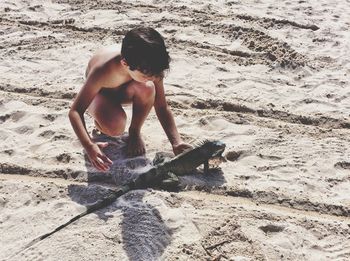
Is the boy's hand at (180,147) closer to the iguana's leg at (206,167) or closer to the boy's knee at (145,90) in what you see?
the iguana's leg at (206,167)

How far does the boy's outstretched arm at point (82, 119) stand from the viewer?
2.88m

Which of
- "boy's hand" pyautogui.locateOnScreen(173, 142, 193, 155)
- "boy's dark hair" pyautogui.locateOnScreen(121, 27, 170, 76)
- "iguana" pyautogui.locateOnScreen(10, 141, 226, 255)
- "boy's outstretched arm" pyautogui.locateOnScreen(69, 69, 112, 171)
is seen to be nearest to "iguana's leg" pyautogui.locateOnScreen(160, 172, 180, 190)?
"iguana" pyautogui.locateOnScreen(10, 141, 226, 255)

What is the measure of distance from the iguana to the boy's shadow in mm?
47

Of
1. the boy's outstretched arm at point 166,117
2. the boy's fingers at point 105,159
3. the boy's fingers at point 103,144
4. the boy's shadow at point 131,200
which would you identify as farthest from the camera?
the boy's fingers at point 103,144

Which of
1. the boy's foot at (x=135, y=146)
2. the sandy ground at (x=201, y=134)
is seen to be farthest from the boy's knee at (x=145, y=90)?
the sandy ground at (x=201, y=134)

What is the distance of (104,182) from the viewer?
125 inches

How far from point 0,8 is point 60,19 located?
2.81 ft

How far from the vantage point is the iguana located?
3.07 m

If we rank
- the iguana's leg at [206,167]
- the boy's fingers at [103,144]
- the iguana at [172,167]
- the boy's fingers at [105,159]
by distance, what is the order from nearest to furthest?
the boy's fingers at [105,159], the iguana at [172,167], the iguana's leg at [206,167], the boy's fingers at [103,144]

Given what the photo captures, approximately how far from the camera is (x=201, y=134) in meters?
3.70

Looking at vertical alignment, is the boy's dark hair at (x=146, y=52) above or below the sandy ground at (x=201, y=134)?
above

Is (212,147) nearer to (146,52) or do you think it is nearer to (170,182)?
(170,182)

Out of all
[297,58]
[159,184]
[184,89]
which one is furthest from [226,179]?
[297,58]

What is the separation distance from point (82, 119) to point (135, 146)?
1.74 feet
